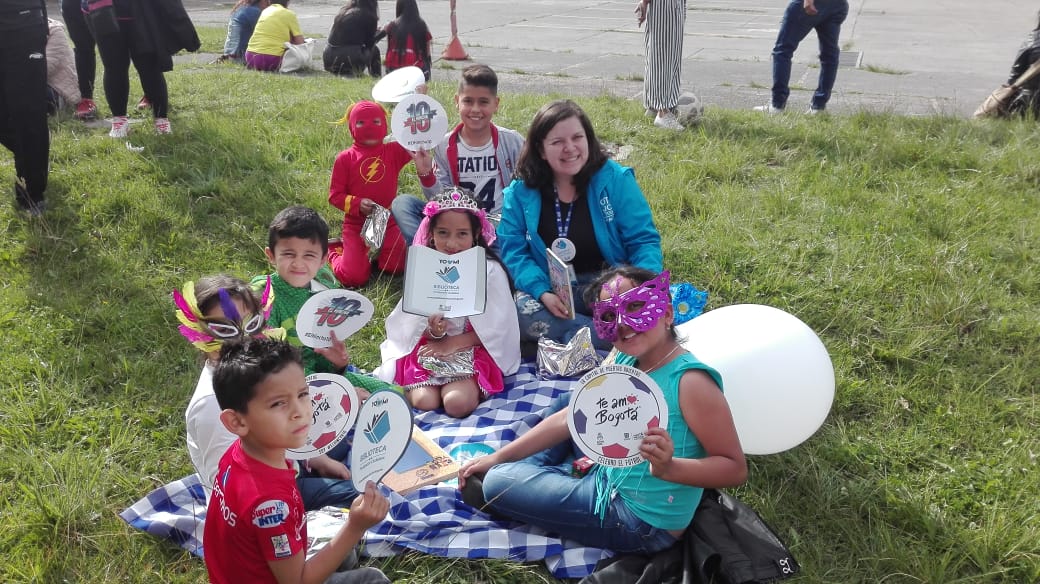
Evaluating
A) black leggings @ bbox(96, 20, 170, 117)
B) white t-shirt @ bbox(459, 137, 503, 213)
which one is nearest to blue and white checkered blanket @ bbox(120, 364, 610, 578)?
white t-shirt @ bbox(459, 137, 503, 213)

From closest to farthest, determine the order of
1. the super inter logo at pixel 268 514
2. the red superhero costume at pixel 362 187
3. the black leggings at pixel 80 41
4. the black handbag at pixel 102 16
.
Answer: the super inter logo at pixel 268 514 → the red superhero costume at pixel 362 187 → the black handbag at pixel 102 16 → the black leggings at pixel 80 41

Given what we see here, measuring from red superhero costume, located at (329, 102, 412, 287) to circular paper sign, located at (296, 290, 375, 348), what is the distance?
179 centimetres

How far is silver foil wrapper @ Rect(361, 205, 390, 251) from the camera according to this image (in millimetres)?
4758

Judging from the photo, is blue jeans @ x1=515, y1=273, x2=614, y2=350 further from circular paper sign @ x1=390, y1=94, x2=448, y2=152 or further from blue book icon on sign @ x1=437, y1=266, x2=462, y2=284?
circular paper sign @ x1=390, y1=94, x2=448, y2=152

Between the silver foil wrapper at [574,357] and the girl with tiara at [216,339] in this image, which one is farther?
the silver foil wrapper at [574,357]

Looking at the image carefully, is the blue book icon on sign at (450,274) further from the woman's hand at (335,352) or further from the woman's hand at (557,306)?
the woman's hand at (335,352)

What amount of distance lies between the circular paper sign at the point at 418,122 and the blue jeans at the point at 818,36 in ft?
14.1

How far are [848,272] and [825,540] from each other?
83.4 inches

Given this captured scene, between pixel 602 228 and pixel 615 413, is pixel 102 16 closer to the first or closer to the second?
pixel 602 228

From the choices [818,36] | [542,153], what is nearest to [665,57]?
[818,36]

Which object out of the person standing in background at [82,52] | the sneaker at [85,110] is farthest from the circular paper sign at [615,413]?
the sneaker at [85,110]

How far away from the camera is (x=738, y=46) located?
13609 millimetres

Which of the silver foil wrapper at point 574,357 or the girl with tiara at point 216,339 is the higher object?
the girl with tiara at point 216,339

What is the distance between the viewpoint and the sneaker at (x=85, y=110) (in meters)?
7.40
